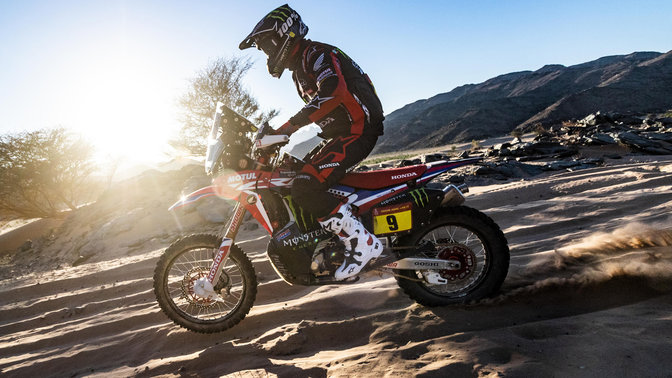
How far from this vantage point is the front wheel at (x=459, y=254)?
2969mm

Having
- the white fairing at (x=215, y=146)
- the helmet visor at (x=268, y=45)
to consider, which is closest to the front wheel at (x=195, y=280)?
the white fairing at (x=215, y=146)

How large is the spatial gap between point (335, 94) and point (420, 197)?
1170mm

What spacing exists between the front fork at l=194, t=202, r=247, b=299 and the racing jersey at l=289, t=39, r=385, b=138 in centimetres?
103

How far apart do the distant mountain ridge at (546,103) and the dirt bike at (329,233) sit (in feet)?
128

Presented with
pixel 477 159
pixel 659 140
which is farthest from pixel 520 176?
pixel 477 159

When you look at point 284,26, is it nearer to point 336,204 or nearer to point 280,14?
point 280,14

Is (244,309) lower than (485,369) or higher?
higher

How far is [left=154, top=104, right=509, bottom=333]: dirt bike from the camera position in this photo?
302 centimetres

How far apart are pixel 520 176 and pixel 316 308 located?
26.5 ft

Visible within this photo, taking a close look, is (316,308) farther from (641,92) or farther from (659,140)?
(641,92)

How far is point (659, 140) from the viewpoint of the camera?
1094 cm

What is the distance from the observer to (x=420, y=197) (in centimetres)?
308

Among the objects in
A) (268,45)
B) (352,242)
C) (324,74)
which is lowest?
(352,242)

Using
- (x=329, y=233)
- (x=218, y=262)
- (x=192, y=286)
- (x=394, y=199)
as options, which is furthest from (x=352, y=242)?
(x=192, y=286)
